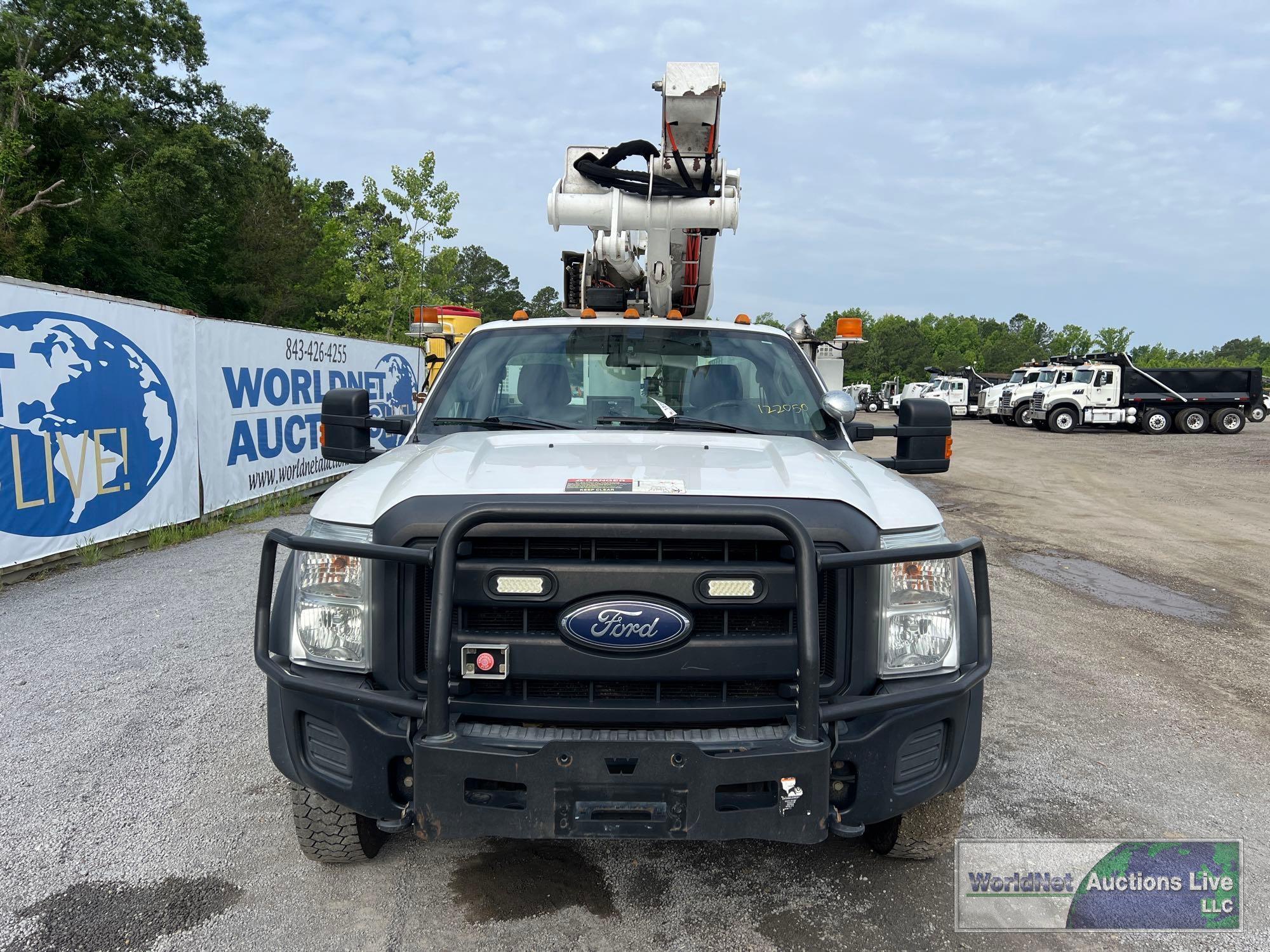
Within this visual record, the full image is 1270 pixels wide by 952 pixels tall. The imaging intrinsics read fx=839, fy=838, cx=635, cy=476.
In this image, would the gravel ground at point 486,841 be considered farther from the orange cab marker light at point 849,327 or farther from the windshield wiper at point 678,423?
the orange cab marker light at point 849,327

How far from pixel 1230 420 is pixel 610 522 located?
36.7 meters

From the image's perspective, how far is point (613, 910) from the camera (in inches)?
104

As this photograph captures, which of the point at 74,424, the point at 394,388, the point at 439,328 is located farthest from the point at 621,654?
the point at 394,388

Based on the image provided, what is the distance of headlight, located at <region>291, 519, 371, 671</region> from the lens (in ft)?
7.80

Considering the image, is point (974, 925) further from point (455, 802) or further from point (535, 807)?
point (455, 802)

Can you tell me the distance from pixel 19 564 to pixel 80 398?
142cm

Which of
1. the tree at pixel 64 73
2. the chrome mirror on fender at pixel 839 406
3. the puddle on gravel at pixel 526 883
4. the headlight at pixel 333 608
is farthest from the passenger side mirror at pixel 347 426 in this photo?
the tree at pixel 64 73

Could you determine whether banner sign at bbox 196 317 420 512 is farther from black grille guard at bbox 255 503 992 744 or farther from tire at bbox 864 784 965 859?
tire at bbox 864 784 965 859

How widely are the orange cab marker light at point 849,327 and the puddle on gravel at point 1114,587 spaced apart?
4717mm

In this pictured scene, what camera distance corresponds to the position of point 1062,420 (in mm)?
32656

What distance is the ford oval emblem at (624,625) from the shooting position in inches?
87.6

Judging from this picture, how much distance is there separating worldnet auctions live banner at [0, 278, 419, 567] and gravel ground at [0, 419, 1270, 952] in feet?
2.53

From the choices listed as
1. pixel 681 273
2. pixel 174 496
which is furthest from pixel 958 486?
pixel 174 496

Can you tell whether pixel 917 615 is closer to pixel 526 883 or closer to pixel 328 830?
Result: pixel 526 883
